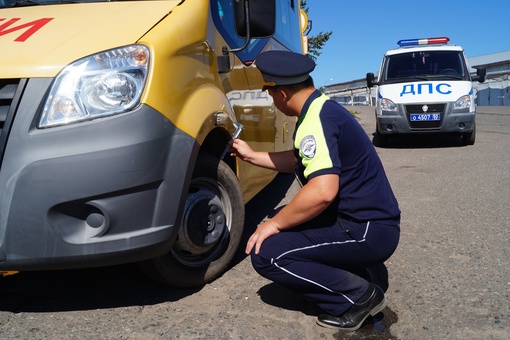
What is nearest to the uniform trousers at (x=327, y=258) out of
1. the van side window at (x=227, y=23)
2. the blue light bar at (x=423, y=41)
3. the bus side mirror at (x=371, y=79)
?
the van side window at (x=227, y=23)

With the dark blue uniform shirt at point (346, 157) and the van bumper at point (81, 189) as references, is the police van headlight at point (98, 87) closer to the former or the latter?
the van bumper at point (81, 189)

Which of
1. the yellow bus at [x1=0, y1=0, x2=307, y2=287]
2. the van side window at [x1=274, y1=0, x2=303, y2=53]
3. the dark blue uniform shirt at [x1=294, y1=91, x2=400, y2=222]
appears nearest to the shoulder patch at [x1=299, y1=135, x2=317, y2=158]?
the dark blue uniform shirt at [x1=294, y1=91, x2=400, y2=222]

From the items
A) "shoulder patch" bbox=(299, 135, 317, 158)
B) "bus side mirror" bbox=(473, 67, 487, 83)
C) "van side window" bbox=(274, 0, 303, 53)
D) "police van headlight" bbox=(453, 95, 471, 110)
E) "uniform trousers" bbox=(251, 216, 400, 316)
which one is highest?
"van side window" bbox=(274, 0, 303, 53)

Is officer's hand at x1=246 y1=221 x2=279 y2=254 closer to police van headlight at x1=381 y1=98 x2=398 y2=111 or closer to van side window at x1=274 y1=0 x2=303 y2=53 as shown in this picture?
van side window at x1=274 y1=0 x2=303 y2=53

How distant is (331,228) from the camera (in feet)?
8.57

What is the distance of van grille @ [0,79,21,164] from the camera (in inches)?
87.7

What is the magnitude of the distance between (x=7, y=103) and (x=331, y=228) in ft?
5.63

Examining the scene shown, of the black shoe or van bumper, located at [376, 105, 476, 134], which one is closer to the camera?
the black shoe

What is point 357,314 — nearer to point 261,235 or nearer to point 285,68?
point 261,235

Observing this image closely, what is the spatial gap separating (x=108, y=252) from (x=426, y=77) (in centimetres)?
833

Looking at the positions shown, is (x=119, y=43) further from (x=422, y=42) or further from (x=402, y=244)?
(x=422, y=42)

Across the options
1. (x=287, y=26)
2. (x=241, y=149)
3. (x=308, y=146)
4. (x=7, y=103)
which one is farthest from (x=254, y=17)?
(x=287, y=26)

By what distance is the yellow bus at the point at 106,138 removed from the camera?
7.27 feet

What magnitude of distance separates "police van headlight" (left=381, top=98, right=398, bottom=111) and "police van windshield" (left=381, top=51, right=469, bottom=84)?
45cm
